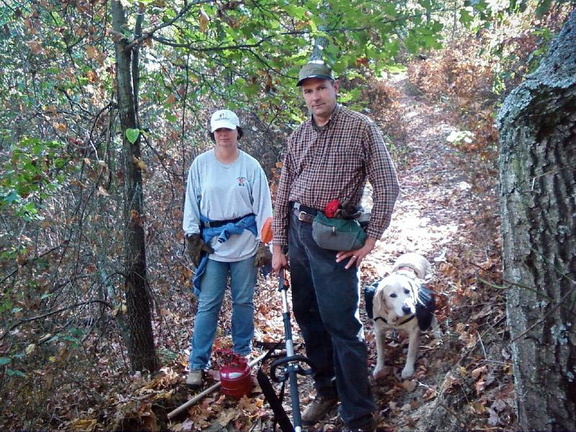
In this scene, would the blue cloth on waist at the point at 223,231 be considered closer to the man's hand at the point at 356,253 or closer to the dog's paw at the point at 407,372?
the man's hand at the point at 356,253

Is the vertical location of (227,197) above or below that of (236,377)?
above

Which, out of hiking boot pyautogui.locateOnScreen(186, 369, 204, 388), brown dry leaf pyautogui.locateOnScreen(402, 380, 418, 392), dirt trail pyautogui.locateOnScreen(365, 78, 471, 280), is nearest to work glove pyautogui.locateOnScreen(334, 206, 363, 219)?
brown dry leaf pyautogui.locateOnScreen(402, 380, 418, 392)

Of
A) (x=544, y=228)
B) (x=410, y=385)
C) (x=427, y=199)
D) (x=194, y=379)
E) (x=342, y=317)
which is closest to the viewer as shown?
(x=544, y=228)

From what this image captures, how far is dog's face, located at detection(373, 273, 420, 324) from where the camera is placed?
3805mm

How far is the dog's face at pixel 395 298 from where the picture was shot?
12.5 feet

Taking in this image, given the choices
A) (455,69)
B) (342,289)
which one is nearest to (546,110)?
(342,289)

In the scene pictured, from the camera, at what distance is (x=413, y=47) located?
3.92m

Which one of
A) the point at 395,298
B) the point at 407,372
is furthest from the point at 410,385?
the point at 395,298

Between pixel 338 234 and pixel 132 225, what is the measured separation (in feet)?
6.65

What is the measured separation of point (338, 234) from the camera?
2973 millimetres

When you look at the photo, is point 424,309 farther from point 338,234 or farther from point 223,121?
point 223,121

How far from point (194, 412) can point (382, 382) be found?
1537mm

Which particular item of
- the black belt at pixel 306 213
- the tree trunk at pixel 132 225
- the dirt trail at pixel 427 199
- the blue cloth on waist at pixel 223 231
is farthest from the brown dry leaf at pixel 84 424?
the dirt trail at pixel 427 199

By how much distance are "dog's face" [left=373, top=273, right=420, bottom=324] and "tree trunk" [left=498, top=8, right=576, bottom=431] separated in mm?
1545
